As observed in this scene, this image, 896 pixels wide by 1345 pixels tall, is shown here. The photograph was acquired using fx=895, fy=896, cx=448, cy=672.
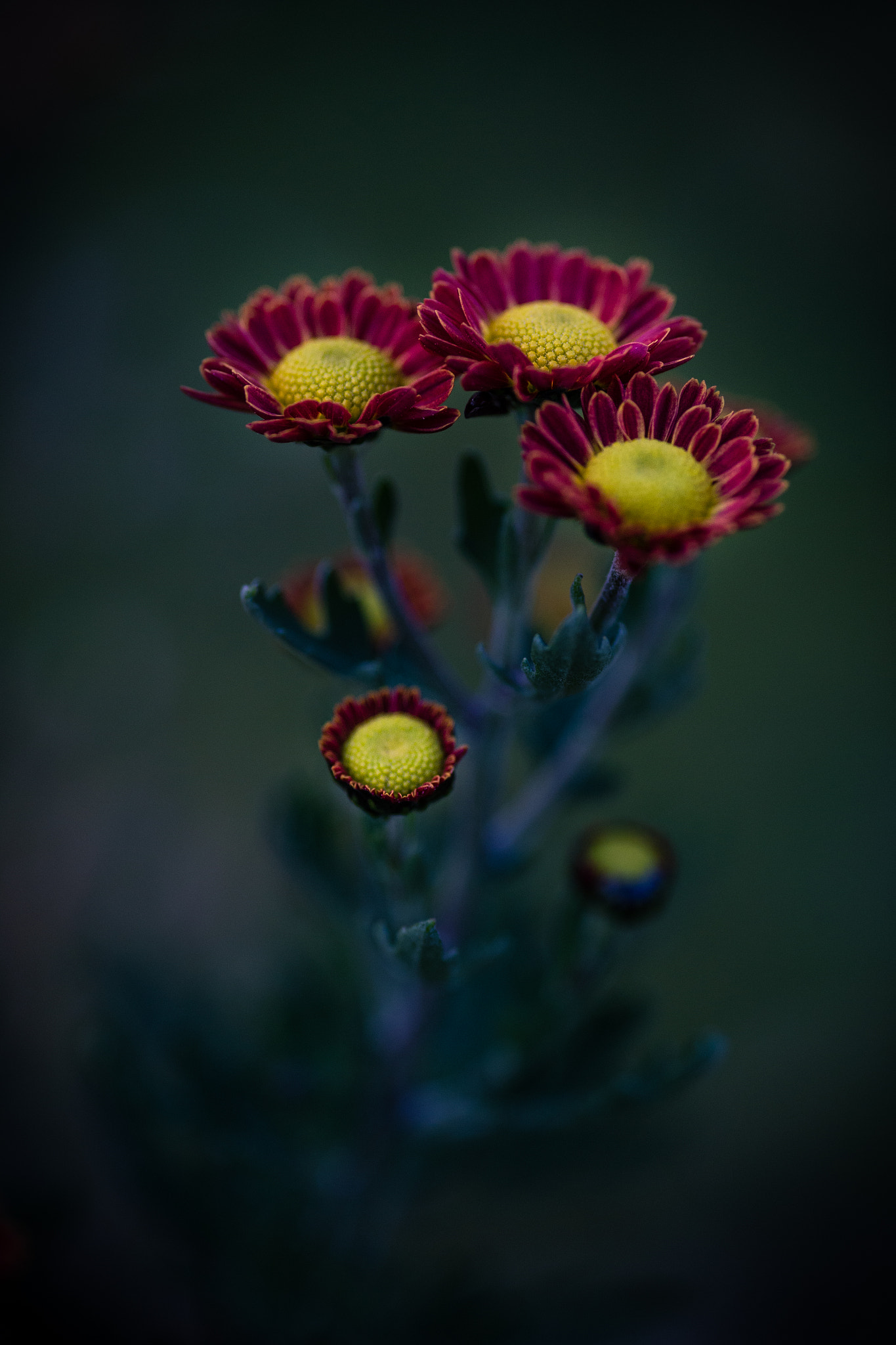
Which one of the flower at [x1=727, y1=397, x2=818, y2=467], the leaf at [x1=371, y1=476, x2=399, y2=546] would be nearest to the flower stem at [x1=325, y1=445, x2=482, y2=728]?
the leaf at [x1=371, y1=476, x2=399, y2=546]

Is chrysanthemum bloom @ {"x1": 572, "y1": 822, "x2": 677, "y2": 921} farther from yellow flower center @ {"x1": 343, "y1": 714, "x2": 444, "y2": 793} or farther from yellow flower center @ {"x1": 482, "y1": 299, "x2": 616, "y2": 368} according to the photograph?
yellow flower center @ {"x1": 482, "y1": 299, "x2": 616, "y2": 368}

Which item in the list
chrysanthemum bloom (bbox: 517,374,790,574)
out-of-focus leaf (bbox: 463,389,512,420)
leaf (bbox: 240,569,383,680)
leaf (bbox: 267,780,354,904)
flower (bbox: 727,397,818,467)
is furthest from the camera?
leaf (bbox: 267,780,354,904)

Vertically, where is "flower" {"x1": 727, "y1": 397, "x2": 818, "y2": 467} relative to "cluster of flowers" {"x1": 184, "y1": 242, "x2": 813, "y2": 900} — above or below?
above

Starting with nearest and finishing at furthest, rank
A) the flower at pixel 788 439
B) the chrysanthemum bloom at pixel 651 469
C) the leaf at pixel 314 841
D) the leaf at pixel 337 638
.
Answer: the chrysanthemum bloom at pixel 651 469 < the leaf at pixel 337 638 < the flower at pixel 788 439 < the leaf at pixel 314 841

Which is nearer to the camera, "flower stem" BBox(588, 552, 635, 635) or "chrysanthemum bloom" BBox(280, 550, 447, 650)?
"flower stem" BBox(588, 552, 635, 635)

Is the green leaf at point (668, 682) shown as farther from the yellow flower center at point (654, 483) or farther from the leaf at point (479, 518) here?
the yellow flower center at point (654, 483)

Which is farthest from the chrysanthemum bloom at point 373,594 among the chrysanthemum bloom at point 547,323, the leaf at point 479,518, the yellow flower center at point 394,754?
the chrysanthemum bloom at point 547,323
